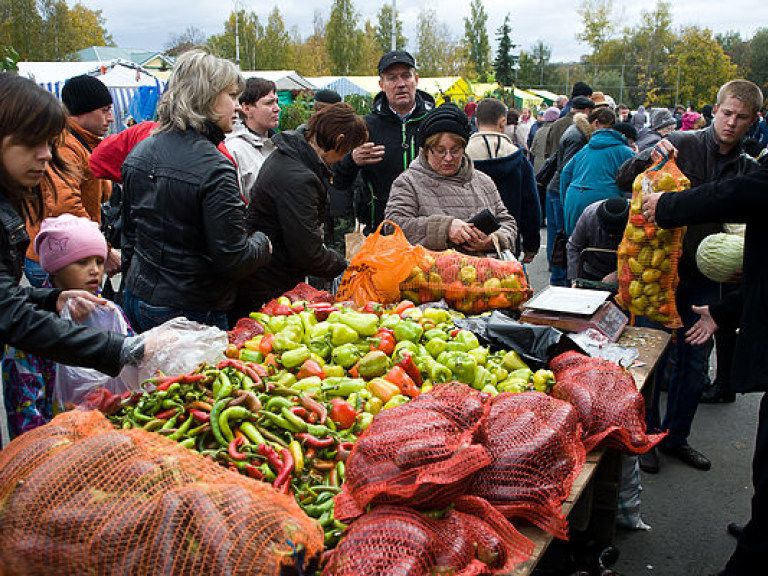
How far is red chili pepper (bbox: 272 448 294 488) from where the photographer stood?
192 centimetres

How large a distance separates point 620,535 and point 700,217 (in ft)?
6.41

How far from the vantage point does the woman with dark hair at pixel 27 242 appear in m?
2.02

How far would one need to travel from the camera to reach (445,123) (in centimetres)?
412

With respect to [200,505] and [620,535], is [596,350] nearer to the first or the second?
[620,535]

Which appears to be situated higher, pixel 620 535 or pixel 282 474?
pixel 282 474

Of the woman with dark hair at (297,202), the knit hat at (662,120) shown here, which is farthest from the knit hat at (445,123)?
the knit hat at (662,120)

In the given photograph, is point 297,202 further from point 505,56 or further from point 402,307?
point 505,56

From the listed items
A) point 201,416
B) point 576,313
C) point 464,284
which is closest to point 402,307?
point 464,284

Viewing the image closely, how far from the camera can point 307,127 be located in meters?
3.96

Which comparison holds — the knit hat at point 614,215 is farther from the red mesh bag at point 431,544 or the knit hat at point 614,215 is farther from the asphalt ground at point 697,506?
the red mesh bag at point 431,544

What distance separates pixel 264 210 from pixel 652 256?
8.05 ft

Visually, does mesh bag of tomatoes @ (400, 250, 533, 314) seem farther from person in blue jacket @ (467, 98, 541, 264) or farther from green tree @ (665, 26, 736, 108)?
green tree @ (665, 26, 736, 108)

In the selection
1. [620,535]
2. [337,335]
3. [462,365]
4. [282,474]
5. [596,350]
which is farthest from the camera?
[620,535]

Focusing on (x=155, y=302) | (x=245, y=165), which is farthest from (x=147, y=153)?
(x=245, y=165)
